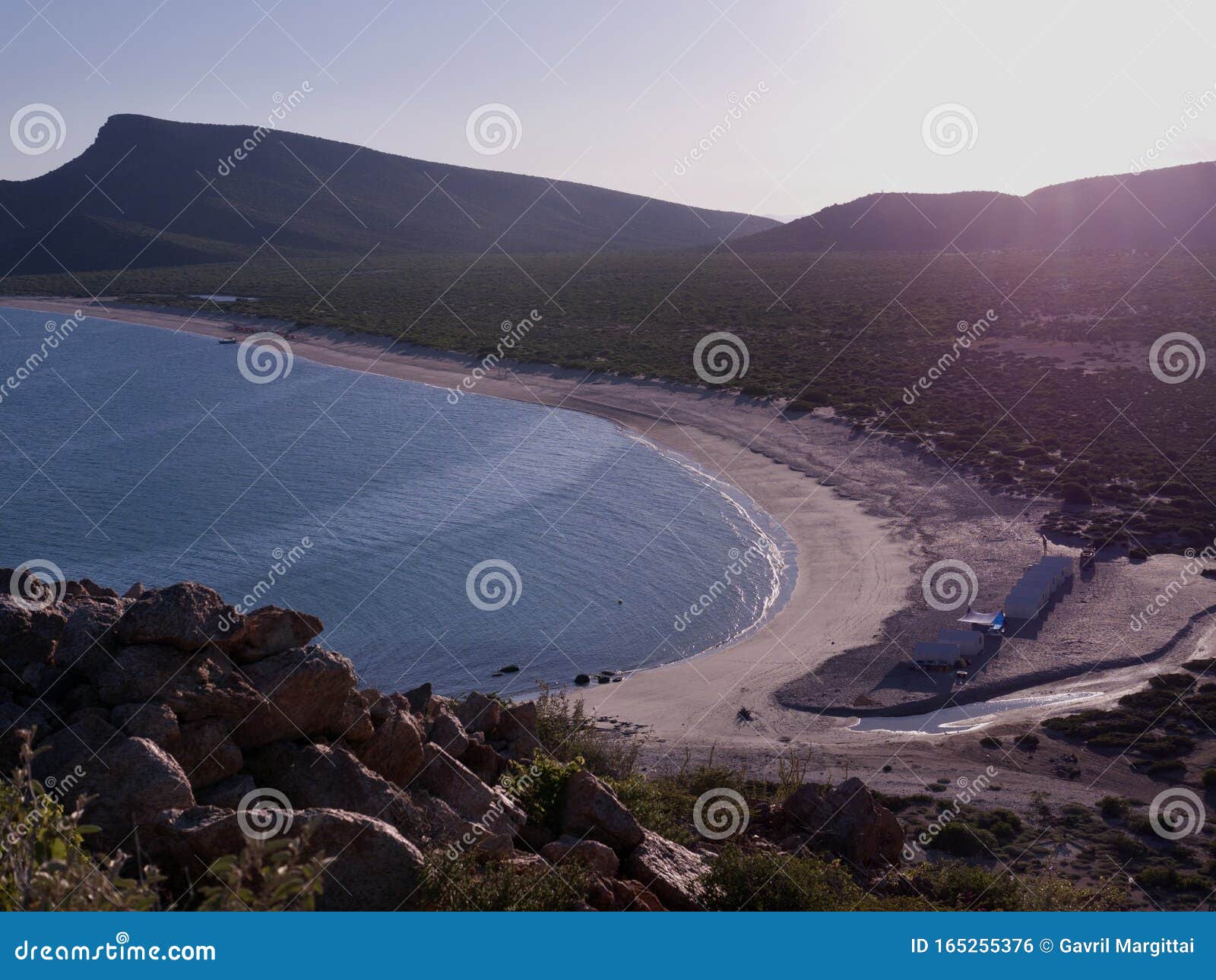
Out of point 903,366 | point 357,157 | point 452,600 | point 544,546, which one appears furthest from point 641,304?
point 357,157

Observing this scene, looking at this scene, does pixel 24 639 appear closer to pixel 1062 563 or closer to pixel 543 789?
pixel 543 789

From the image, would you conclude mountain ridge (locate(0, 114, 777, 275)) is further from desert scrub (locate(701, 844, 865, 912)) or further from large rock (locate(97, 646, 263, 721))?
desert scrub (locate(701, 844, 865, 912))

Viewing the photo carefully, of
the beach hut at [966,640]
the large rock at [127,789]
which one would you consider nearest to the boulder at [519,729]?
the large rock at [127,789]

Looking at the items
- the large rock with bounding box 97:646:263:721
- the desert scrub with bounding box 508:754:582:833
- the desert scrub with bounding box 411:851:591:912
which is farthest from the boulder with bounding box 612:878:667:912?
the large rock with bounding box 97:646:263:721

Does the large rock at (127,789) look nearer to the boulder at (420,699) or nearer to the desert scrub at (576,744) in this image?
the boulder at (420,699)

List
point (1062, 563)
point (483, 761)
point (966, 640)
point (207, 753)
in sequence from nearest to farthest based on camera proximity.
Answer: point (207, 753), point (483, 761), point (966, 640), point (1062, 563)

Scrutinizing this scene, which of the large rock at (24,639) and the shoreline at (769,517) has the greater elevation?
the shoreline at (769,517)

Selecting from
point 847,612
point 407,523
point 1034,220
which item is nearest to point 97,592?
point 847,612
